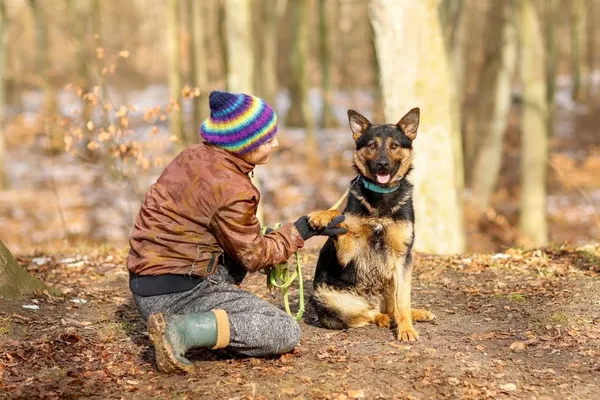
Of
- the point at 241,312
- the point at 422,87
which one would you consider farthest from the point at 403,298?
the point at 422,87

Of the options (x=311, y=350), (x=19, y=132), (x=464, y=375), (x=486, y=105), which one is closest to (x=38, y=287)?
(x=311, y=350)

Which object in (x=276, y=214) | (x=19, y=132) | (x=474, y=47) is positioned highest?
(x=474, y=47)

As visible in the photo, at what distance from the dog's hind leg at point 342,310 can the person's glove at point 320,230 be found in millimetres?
625

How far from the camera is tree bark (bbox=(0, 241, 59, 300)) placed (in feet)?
19.9

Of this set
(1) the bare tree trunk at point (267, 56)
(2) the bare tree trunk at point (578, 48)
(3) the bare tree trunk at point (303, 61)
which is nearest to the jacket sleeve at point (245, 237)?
(3) the bare tree trunk at point (303, 61)

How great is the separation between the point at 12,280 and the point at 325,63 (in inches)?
783

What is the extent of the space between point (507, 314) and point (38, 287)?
4.19 m

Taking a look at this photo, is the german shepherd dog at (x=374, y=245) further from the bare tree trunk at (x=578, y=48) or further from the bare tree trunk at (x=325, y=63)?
the bare tree trunk at (x=578, y=48)

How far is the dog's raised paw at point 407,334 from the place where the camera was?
5441mm

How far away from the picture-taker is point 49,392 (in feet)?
14.7

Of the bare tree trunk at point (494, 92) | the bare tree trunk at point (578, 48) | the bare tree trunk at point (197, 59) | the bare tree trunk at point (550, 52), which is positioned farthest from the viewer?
the bare tree trunk at point (578, 48)

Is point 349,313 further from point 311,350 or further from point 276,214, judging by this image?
point 276,214

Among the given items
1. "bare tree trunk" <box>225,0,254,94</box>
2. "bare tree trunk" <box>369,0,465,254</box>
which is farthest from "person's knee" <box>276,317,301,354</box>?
"bare tree trunk" <box>225,0,254,94</box>

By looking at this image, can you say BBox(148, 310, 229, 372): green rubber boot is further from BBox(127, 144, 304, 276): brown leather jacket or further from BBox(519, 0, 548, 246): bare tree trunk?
BBox(519, 0, 548, 246): bare tree trunk
